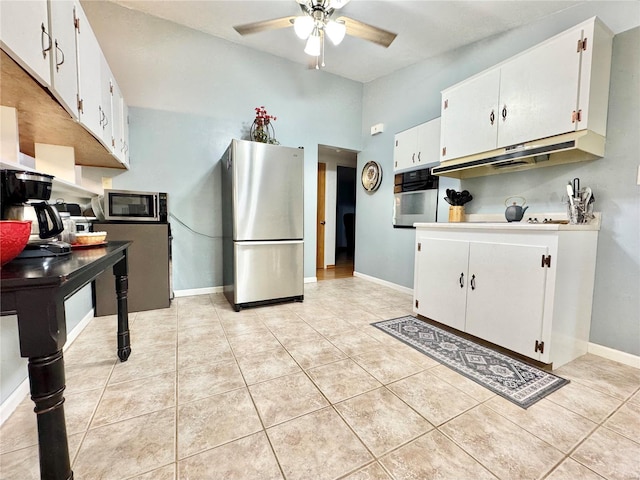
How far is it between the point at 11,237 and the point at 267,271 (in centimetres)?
217

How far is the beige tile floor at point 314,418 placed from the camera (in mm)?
1022

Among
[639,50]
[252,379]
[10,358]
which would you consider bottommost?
[252,379]

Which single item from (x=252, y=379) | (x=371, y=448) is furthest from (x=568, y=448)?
(x=252, y=379)

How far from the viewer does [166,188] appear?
10.4 feet

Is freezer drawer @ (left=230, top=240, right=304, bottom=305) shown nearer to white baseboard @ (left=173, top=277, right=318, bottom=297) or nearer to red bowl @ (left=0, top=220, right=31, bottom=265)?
white baseboard @ (left=173, top=277, right=318, bottom=297)

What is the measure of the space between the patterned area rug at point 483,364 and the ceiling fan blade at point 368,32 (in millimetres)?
2485

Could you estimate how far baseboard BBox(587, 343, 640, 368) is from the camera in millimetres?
1816

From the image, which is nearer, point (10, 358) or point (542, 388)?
point (10, 358)

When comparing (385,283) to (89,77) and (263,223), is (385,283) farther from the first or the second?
(89,77)

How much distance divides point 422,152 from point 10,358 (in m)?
3.79

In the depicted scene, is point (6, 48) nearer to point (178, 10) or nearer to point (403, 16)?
point (178, 10)

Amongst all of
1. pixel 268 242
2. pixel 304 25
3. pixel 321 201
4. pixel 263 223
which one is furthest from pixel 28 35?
pixel 321 201

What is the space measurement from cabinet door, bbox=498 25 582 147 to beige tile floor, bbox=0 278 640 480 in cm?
168

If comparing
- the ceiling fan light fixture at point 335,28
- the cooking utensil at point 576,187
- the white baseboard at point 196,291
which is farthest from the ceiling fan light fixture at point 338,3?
the white baseboard at point 196,291
